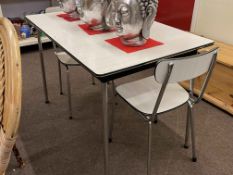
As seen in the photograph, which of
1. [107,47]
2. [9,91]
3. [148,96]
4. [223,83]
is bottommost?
[223,83]

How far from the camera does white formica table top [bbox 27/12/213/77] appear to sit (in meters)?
1.07

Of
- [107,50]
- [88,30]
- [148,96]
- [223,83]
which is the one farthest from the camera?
[223,83]

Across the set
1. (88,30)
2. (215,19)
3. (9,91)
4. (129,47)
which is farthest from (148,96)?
(215,19)

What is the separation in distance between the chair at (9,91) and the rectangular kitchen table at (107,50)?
42 cm

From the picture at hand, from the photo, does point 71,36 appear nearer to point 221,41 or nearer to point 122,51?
point 122,51

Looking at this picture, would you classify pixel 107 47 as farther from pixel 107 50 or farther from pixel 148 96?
pixel 148 96

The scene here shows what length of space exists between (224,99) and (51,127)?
1357mm

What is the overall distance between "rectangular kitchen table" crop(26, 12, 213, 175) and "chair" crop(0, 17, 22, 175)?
0.42 meters

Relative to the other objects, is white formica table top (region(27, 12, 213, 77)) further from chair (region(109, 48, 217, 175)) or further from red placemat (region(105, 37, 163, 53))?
chair (region(109, 48, 217, 175))

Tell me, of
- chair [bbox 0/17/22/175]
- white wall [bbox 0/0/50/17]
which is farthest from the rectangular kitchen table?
white wall [bbox 0/0/50/17]

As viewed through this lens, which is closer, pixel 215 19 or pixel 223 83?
pixel 223 83

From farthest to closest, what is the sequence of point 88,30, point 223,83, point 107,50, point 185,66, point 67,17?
point 223,83, point 67,17, point 88,30, point 107,50, point 185,66

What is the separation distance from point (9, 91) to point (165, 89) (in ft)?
2.77

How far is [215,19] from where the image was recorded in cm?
223
